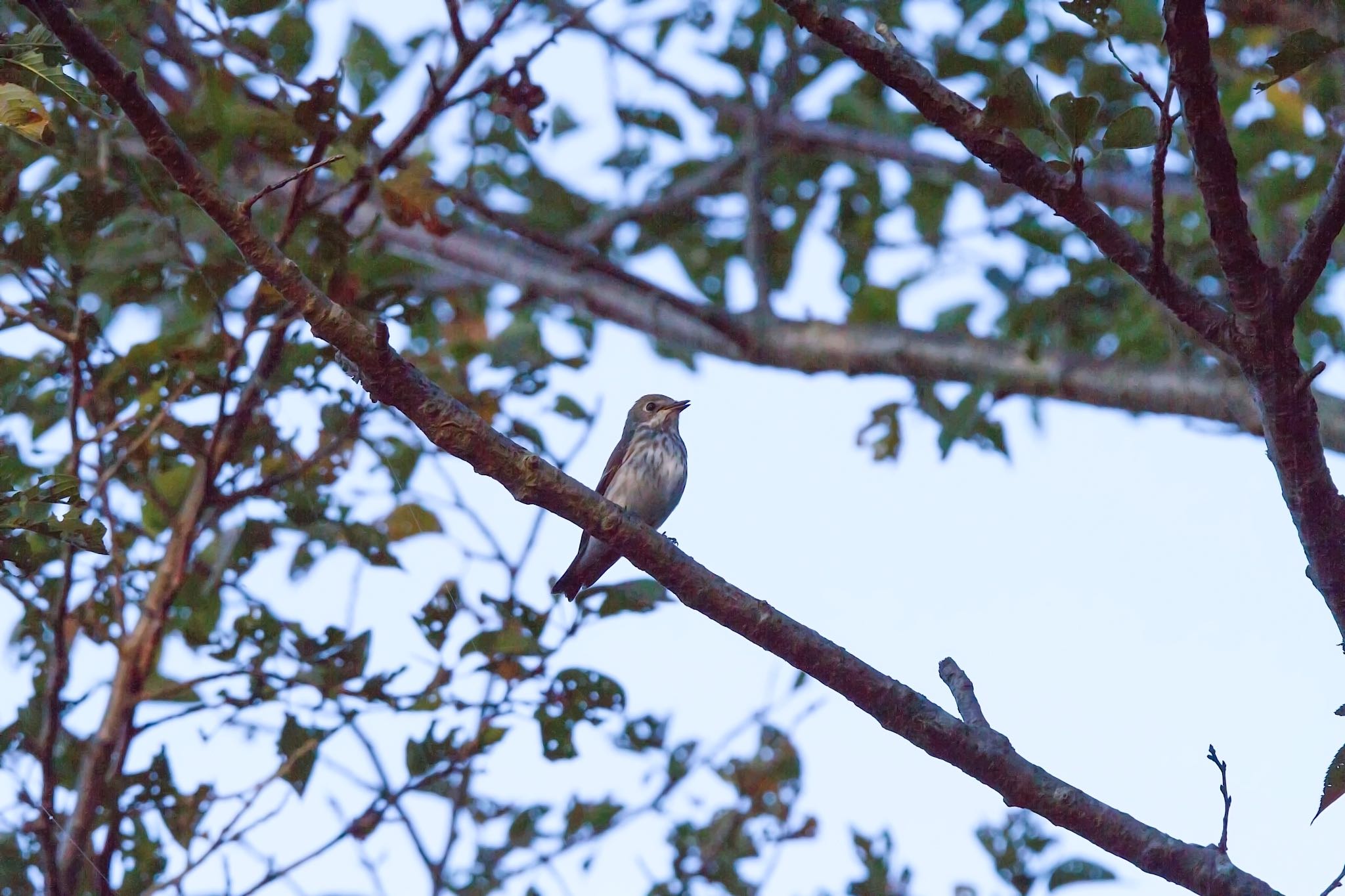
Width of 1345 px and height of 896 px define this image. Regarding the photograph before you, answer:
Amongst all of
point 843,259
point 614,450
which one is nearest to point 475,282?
point 614,450

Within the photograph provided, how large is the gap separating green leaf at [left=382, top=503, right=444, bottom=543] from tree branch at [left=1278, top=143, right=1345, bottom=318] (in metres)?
3.39

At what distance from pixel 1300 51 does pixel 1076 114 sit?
44 centimetres

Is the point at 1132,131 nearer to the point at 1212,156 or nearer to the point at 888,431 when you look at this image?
the point at 1212,156

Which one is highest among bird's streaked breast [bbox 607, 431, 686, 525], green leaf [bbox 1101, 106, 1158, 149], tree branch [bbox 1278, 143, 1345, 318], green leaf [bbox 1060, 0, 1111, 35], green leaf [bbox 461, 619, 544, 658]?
bird's streaked breast [bbox 607, 431, 686, 525]

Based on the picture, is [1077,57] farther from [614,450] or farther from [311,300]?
[311,300]

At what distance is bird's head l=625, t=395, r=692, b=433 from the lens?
6891 mm

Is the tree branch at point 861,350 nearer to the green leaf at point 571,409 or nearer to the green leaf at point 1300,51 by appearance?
the green leaf at point 571,409

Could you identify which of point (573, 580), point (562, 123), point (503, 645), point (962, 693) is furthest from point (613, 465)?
point (962, 693)

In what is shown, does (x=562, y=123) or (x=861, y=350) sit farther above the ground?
(x=562, y=123)

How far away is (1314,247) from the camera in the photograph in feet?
8.90

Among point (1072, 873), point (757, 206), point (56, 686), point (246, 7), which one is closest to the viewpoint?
point (56, 686)

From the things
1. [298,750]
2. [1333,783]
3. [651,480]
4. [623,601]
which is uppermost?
[651,480]

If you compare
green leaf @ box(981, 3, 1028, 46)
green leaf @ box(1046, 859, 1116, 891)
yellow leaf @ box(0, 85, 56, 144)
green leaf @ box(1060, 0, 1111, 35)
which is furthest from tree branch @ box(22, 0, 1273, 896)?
green leaf @ box(981, 3, 1028, 46)

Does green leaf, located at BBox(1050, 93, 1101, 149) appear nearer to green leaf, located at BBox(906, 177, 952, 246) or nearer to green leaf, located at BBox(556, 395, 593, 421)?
green leaf, located at BBox(556, 395, 593, 421)
